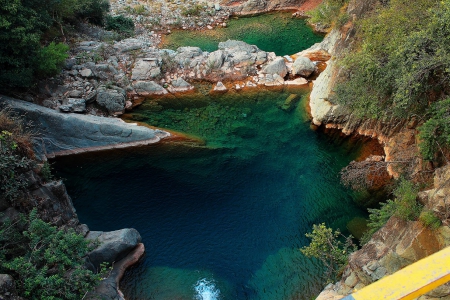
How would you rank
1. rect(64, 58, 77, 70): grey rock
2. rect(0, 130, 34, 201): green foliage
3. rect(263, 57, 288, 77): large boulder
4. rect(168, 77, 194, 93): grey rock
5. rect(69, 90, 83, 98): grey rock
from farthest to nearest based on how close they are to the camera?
rect(263, 57, 288, 77): large boulder < rect(168, 77, 194, 93): grey rock < rect(64, 58, 77, 70): grey rock < rect(69, 90, 83, 98): grey rock < rect(0, 130, 34, 201): green foliage

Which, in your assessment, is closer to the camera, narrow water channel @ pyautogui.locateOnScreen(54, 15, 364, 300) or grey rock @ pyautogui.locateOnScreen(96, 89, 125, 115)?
narrow water channel @ pyautogui.locateOnScreen(54, 15, 364, 300)

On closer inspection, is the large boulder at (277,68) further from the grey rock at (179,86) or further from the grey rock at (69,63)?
the grey rock at (69,63)

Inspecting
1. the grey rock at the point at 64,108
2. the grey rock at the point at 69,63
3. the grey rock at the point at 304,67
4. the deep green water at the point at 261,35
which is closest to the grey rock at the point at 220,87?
the grey rock at the point at 304,67

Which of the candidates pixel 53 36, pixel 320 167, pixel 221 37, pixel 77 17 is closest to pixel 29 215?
pixel 320 167

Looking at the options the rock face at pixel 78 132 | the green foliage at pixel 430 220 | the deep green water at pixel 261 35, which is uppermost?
the deep green water at pixel 261 35

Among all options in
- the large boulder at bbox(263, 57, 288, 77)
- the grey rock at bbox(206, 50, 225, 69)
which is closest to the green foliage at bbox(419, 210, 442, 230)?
the large boulder at bbox(263, 57, 288, 77)

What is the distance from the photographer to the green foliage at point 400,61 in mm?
13422

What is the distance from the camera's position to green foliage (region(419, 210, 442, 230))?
9.27m

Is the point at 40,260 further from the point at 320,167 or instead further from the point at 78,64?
the point at 78,64

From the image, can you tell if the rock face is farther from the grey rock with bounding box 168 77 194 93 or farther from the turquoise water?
the grey rock with bounding box 168 77 194 93

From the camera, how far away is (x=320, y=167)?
64.6 ft

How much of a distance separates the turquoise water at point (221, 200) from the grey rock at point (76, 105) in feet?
10.6

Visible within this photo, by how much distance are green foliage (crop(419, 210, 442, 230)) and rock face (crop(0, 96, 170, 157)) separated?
15680mm

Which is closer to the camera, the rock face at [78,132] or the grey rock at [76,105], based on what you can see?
the rock face at [78,132]
